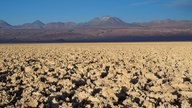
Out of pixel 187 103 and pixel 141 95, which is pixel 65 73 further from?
pixel 187 103

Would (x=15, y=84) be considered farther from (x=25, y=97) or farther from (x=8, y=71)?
(x=8, y=71)

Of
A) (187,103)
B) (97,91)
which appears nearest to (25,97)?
(97,91)

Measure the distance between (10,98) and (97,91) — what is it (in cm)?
145

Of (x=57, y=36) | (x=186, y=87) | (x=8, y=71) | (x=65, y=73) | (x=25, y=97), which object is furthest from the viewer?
(x=57, y=36)

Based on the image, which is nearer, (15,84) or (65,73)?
(15,84)

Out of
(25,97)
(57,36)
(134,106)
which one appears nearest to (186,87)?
(134,106)

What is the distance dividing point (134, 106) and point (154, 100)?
419 mm

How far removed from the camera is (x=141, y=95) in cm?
536

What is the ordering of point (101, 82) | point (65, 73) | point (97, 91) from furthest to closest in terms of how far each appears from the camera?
point (65, 73), point (101, 82), point (97, 91)

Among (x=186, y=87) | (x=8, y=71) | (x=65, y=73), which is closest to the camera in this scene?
(x=186, y=87)

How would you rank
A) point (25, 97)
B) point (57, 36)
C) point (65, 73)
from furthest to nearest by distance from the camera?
1. point (57, 36)
2. point (65, 73)
3. point (25, 97)

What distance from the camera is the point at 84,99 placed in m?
5.32

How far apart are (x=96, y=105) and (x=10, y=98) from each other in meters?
1.42

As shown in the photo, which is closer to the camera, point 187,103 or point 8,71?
point 187,103
